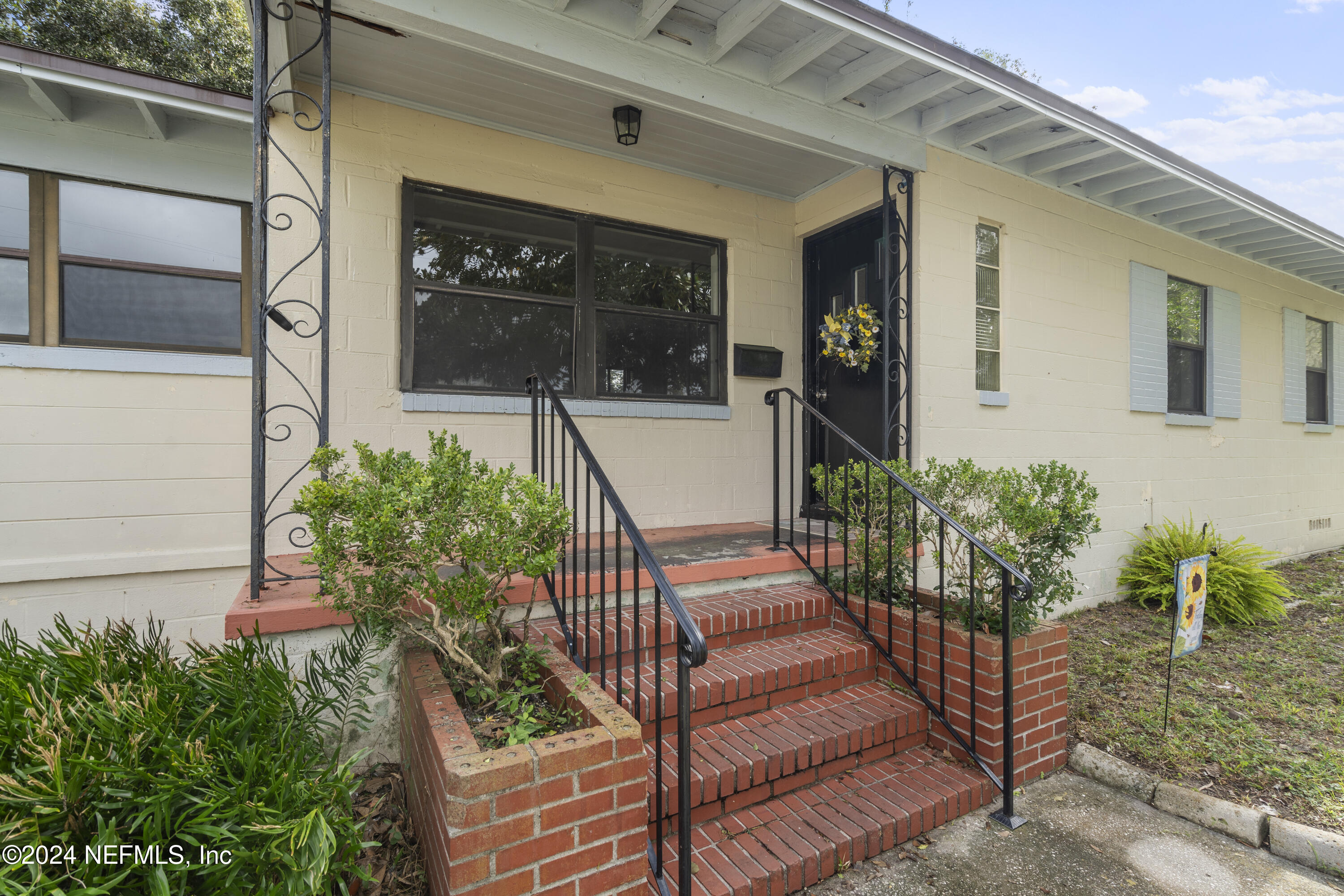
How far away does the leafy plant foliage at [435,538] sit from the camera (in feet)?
6.10

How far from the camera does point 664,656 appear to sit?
2.67 meters

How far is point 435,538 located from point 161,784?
0.79 meters

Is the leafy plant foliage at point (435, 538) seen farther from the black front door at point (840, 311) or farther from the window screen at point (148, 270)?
the black front door at point (840, 311)

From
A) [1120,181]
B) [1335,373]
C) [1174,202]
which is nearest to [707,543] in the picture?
[1120,181]

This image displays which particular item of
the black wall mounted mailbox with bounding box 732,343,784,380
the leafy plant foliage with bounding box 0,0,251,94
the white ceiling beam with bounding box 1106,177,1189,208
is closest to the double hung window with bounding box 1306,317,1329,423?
the white ceiling beam with bounding box 1106,177,1189,208

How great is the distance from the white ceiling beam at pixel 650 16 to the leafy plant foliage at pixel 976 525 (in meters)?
2.33

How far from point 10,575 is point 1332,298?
12.5 meters

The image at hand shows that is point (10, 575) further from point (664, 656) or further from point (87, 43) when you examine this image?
point (87, 43)

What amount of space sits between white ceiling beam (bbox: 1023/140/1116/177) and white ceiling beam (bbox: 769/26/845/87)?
7.34 feet

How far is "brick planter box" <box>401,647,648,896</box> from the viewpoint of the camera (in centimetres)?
146

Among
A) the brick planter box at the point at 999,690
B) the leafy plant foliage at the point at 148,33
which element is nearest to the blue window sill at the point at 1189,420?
the brick planter box at the point at 999,690

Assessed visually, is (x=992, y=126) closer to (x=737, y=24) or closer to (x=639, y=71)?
(x=737, y=24)

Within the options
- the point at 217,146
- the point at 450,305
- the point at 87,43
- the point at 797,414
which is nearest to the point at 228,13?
the point at 87,43

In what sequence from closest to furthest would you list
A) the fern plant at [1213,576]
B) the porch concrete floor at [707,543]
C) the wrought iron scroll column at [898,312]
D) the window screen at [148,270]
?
the porch concrete floor at [707,543] → the window screen at [148,270] → the wrought iron scroll column at [898,312] → the fern plant at [1213,576]
